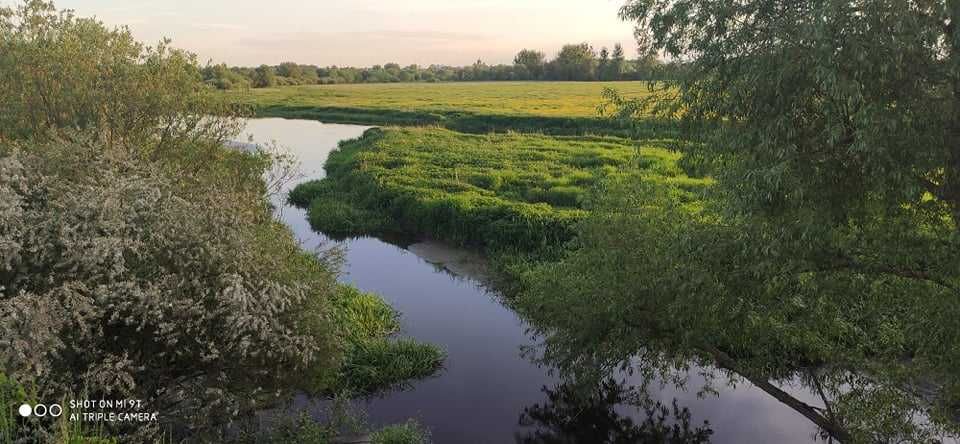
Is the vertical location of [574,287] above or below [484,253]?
above

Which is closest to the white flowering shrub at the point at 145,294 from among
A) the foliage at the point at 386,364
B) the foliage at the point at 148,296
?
the foliage at the point at 148,296

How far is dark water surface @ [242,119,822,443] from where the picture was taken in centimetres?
1307

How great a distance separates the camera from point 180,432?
33.0 ft

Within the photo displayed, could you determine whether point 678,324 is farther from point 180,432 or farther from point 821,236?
point 180,432

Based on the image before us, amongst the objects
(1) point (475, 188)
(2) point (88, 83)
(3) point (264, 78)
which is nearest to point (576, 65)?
(3) point (264, 78)

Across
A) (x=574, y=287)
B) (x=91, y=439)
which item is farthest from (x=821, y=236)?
(x=91, y=439)

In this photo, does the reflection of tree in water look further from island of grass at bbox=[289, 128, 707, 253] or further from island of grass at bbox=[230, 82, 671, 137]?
island of grass at bbox=[230, 82, 671, 137]

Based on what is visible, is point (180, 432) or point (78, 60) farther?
point (78, 60)

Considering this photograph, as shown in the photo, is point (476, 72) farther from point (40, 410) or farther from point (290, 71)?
point (40, 410)

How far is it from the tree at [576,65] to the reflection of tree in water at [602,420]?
111466 mm

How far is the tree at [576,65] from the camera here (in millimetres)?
120250

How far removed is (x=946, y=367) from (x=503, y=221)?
54.6 ft

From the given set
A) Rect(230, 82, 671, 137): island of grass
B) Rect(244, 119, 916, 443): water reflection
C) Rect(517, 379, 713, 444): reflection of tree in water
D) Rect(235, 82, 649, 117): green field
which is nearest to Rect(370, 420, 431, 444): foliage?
Rect(244, 119, 916, 443): water reflection

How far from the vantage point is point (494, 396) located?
47.0 ft
